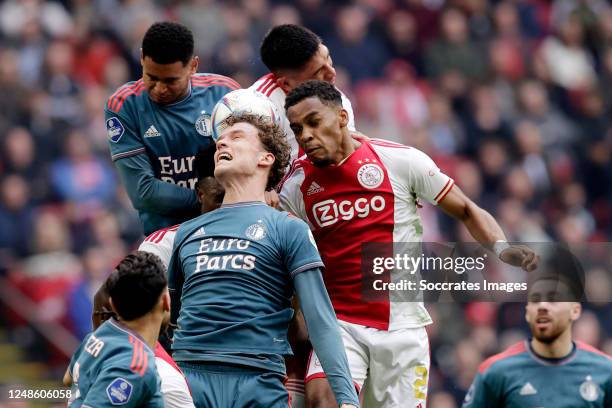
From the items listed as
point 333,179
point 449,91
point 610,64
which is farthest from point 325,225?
point 610,64

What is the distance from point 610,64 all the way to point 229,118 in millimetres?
11873

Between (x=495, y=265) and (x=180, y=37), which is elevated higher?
(x=180, y=37)

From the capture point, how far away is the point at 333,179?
768 centimetres

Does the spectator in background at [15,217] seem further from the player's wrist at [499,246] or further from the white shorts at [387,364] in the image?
the player's wrist at [499,246]

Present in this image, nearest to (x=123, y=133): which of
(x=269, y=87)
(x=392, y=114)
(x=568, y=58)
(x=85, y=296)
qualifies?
(x=269, y=87)

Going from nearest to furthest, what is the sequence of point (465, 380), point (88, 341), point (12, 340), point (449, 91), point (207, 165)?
point (88, 341) → point (207, 165) → point (12, 340) → point (465, 380) → point (449, 91)

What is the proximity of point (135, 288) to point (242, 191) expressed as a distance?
0.99 m

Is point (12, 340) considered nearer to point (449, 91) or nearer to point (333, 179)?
point (333, 179)

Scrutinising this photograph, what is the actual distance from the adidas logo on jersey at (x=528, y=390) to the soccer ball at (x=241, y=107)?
2.46 metres

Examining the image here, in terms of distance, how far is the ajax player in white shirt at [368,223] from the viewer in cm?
766

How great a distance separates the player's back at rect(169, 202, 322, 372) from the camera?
656cm

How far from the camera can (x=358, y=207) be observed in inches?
303

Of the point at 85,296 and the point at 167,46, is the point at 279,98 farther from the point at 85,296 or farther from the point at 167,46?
the point at 85,296

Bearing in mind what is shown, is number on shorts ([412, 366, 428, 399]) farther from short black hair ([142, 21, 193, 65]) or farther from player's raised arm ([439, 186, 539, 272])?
short black hair ([142, 21, 193, 65])
